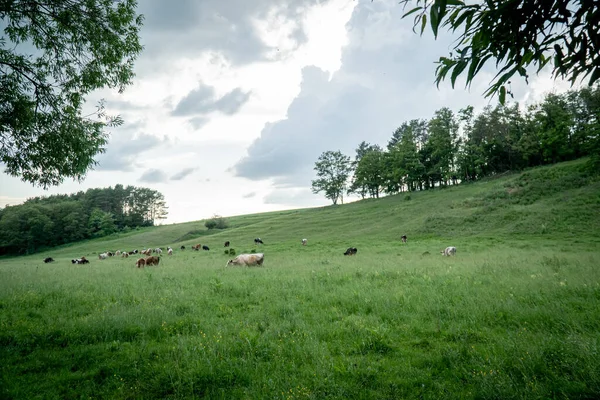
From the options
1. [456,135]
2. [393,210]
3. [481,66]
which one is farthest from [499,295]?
[456,135]

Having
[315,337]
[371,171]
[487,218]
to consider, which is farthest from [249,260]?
[371,171]

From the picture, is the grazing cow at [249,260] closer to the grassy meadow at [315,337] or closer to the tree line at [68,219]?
the grassy meadow at [315,337]

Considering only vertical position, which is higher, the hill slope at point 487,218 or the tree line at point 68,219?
the tree line at point 68,219

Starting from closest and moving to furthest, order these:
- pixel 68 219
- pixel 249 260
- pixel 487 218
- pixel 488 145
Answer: pixel 249 260, pixel 487 218, pixel 488 145, pixel 68 219

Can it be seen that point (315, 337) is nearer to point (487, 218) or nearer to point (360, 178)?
point (487, 218)

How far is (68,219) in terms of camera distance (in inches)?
3312

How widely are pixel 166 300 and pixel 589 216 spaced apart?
35.5 m

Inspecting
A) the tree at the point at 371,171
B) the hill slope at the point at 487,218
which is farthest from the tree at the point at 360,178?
the hill slope at the point at 487,218

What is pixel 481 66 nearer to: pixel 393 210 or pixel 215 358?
pixel 215 358

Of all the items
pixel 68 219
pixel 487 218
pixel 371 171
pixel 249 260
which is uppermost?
pixel 371 171

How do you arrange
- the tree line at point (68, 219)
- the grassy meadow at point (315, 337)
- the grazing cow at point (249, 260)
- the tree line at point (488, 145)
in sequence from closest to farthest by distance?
the grassy meadow at point (315, 337) < the grazing cow at point (249, 260) < the tree line at point (488, 145) < the tree line at point (68, 219)

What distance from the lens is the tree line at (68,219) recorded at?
249 ft

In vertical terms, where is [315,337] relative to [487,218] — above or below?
above

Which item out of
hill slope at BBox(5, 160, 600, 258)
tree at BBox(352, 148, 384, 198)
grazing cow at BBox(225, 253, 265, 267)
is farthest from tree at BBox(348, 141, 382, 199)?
grazing cow at BBox(225, 253, 265, 267)
